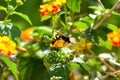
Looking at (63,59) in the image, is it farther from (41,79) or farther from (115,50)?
(115,50)

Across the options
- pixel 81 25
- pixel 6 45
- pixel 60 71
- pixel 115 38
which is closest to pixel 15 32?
pixel 6 45

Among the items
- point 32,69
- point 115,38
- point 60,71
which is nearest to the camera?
point 60,71

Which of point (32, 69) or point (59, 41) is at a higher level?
point (59, 41)

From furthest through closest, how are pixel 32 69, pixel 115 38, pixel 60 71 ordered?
pixel 115 38 < pixel 32 69 < pixel 60 71

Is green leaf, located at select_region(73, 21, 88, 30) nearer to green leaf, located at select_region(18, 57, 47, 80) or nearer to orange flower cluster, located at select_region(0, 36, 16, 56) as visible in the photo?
green leaf, located at select_region(18, 57, 47, 80)

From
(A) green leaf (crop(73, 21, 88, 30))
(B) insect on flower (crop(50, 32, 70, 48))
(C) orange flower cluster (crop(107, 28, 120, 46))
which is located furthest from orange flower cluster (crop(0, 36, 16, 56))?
(C) orange flower cluster (crop(107, 28, 120, 46))

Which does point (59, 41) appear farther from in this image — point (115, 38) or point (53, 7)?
point (115, 38)

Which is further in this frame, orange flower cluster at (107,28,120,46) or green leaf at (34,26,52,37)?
orange flower cluster at (107,28,120,46)

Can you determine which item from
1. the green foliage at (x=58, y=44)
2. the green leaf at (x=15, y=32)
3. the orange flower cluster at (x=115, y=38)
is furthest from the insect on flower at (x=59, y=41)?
the orange flower cluster at (x=115, y=38)

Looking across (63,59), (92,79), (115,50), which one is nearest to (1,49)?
(63,59)

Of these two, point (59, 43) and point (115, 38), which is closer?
point (59, 43)

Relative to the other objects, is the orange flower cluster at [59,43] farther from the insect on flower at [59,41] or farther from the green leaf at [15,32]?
the green leaf at [15,32]
